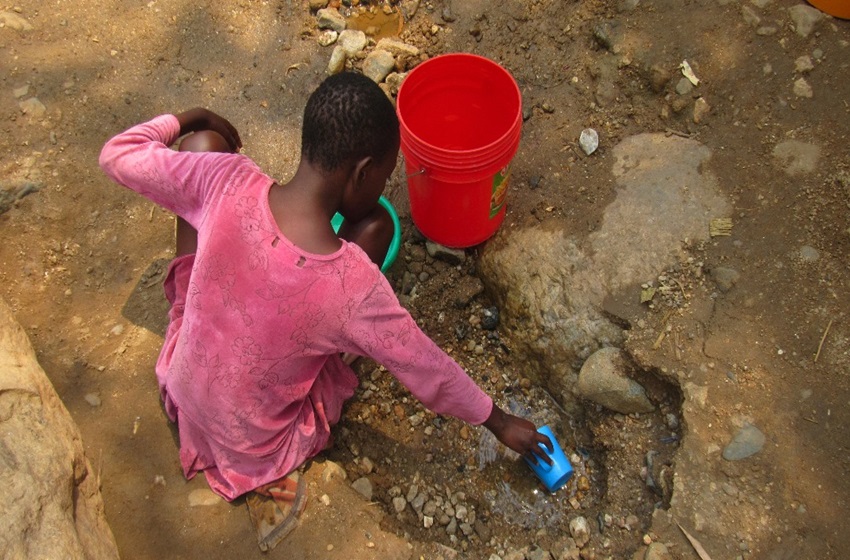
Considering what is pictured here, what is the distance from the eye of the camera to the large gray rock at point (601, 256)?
221 centimetres

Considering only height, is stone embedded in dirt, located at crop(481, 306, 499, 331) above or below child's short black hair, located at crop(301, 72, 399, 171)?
below

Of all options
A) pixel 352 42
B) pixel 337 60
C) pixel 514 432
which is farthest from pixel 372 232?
pixel 352 42

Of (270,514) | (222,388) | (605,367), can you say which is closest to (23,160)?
(222,388)

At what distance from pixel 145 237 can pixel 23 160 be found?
599 mm

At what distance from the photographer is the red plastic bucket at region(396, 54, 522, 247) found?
2.03 meters

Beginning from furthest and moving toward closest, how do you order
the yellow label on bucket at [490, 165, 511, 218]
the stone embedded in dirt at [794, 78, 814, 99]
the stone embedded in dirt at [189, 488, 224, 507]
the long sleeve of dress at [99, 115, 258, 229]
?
1. the stone embedded in dirt at [794, 78, 814, 99]
2. the yellow label on bucket at [490, 165, 511, 218]
3. the stone embedded in dirt at [189, 488, 224, 507]
4. the long sleeve of dress at [99, 115, 258, 229]

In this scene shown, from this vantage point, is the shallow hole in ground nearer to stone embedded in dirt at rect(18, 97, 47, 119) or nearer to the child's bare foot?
the child's bare foot

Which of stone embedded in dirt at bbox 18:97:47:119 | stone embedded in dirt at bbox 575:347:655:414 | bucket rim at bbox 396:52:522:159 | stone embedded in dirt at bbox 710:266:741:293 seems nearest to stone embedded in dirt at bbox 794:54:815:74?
stone embedded in dirt at bbox 710:266:741:293

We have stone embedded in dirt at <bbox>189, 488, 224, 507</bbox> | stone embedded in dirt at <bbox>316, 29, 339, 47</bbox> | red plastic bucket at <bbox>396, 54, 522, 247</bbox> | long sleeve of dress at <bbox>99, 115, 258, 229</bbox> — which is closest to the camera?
long sleeve of dress at <bbox>99, 115, 258, 229</bbox>

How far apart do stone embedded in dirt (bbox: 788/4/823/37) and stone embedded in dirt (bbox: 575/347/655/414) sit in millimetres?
1437

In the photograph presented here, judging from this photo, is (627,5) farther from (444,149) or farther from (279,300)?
(279,300)

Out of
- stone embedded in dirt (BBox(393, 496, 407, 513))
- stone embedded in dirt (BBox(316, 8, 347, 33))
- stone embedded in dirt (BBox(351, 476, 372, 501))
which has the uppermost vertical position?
stone embedded in dirt (BBox(316, 8, 347, 33))

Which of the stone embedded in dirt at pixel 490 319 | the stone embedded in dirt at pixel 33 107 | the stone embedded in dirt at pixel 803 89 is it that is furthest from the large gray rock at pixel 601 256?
the stone embedded in dirt at pixel 33 107

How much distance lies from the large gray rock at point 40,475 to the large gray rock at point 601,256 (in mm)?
1475
